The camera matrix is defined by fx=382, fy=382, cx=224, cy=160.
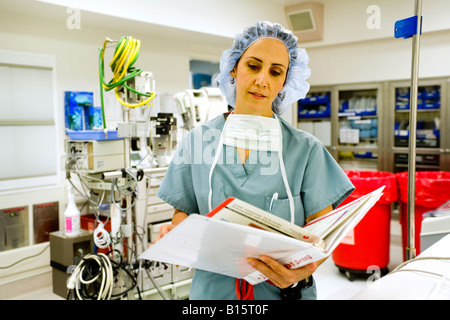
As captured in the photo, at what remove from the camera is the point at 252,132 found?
127cm

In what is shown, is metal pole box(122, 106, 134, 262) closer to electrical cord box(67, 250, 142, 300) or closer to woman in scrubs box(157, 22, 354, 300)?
electrical cord box(67, 250, 142, 300)

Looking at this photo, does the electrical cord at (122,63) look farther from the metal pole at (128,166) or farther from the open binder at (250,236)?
the open binder at (250,236)

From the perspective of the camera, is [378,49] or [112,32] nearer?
[112,32]

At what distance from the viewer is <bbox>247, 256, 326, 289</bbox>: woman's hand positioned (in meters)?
0.88

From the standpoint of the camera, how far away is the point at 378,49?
5.07 metres

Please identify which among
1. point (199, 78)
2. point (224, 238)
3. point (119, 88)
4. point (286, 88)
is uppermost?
point (199, 78)

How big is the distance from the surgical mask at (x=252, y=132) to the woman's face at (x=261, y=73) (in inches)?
1.3

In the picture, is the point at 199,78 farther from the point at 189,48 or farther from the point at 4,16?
the point at 4,16

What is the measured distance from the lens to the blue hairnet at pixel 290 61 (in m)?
1.30

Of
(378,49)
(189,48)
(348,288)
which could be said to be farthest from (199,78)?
(348,288)

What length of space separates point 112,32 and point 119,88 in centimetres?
179

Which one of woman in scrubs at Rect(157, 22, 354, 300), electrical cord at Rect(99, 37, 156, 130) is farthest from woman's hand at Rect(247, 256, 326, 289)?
electrical cord at Rect(99, 37, 156, 130)

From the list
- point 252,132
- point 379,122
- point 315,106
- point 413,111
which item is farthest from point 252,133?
point 315,106

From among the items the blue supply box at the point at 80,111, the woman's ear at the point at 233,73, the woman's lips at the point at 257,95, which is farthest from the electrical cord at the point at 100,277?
the woman's lips at the point at 257,95
